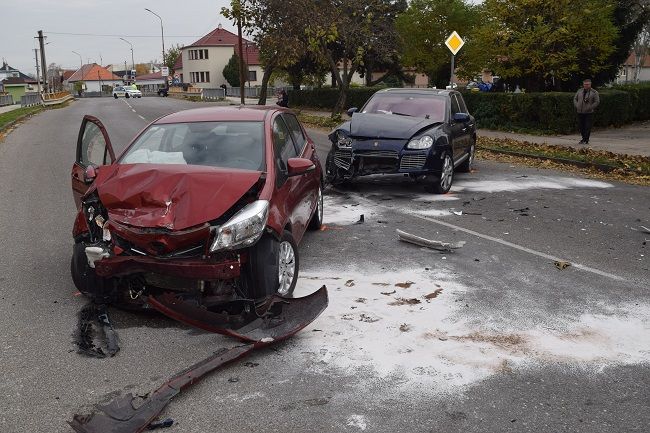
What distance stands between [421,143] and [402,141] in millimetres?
304

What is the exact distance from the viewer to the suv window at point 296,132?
7.27 meters

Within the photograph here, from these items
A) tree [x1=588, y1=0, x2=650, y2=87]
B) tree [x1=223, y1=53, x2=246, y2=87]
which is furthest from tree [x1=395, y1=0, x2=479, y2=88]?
tree [x1=223, y1=53, x2=246, y2=87]

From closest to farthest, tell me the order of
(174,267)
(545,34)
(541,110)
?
(174,267) < (541,110) < (545,34)

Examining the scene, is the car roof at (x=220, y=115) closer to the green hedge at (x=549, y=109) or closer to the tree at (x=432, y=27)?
the green hedge at (x=549, y=109)

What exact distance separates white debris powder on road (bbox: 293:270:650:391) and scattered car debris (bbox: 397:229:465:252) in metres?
1.47

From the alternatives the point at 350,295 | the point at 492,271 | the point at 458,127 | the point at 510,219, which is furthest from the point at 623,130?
the point at 350,295

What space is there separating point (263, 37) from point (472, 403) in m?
29.3

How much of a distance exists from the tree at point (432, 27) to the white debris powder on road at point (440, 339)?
28.4 meters

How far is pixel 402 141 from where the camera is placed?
10.2m

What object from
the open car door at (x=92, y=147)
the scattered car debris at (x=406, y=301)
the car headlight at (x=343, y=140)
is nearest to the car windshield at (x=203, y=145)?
the open car door at (x=92, y=147)

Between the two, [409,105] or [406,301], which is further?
[409,105]

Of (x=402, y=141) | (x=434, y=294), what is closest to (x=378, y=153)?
(x=402, y=141)

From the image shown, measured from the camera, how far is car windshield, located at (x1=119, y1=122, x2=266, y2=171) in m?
5.86

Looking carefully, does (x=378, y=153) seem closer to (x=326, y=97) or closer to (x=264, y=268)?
(x=264, y=268)
